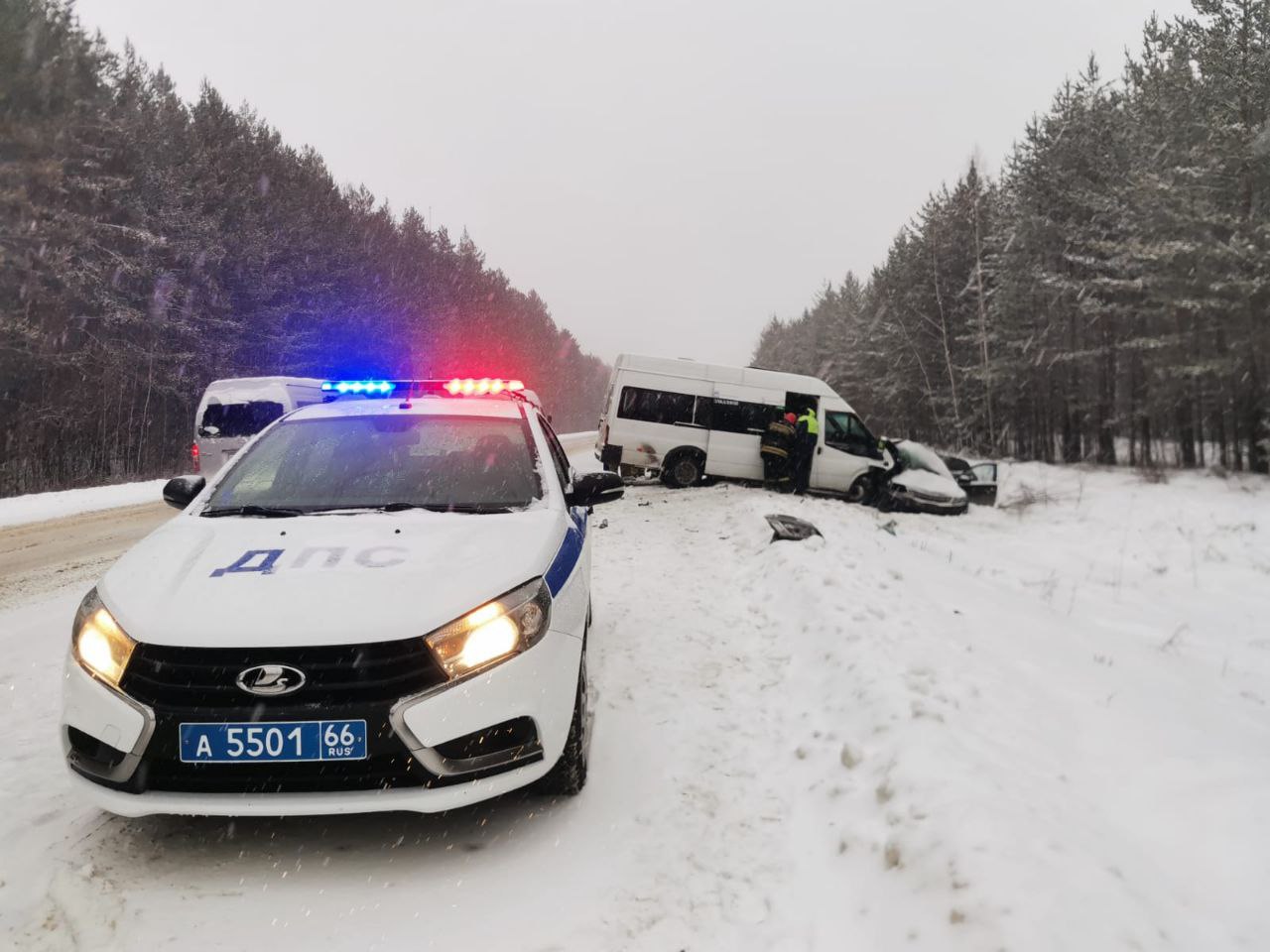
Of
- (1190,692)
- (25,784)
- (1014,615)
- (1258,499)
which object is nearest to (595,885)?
(25,784)

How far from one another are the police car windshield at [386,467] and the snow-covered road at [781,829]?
1415 mm

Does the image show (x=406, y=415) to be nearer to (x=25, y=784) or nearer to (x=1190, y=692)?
(x=25, y=784)

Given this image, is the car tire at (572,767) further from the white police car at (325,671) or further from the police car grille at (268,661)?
the police car grille at (268,661)

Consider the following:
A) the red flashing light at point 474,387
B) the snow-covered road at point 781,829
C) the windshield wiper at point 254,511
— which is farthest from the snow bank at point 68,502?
the windshield wiper at point 254,511

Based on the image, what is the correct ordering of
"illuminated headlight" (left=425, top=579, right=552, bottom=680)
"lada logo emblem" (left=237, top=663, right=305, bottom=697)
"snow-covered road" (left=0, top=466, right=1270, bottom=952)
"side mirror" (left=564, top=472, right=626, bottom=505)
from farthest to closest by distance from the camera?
"side mirror" (left=564, top=472, right=626, bottom=505) < "illuminated headlight" (left=425, top=579, right=552, bottom=680) < "lada logo emblem" (left=237, top=663, right=305, bottom=697) < "snow-covered road" (left=0, top=466, right=1270, bottom=952)

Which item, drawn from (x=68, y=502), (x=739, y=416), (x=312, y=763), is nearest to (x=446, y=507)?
(x=312, y=763)

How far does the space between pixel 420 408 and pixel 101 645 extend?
7.54 feet

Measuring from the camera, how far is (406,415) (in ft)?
14.8

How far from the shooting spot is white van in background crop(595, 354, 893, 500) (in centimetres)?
1656

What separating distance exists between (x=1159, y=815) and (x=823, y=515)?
908 centimetres

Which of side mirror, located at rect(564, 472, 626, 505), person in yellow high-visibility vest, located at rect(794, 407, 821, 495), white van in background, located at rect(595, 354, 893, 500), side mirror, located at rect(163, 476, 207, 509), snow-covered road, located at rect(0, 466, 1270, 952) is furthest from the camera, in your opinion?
white van in background, located at rect(595, 354, 893, 500)

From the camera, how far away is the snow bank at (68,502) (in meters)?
12.6

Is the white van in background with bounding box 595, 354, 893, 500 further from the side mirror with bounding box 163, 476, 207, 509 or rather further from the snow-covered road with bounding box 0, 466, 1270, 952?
the side mirror with bounding box 163, 476, 207, 509

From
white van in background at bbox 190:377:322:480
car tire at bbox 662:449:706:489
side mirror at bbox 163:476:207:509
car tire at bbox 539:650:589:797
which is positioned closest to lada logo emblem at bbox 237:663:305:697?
car tire at bbox 539:650:589:797
